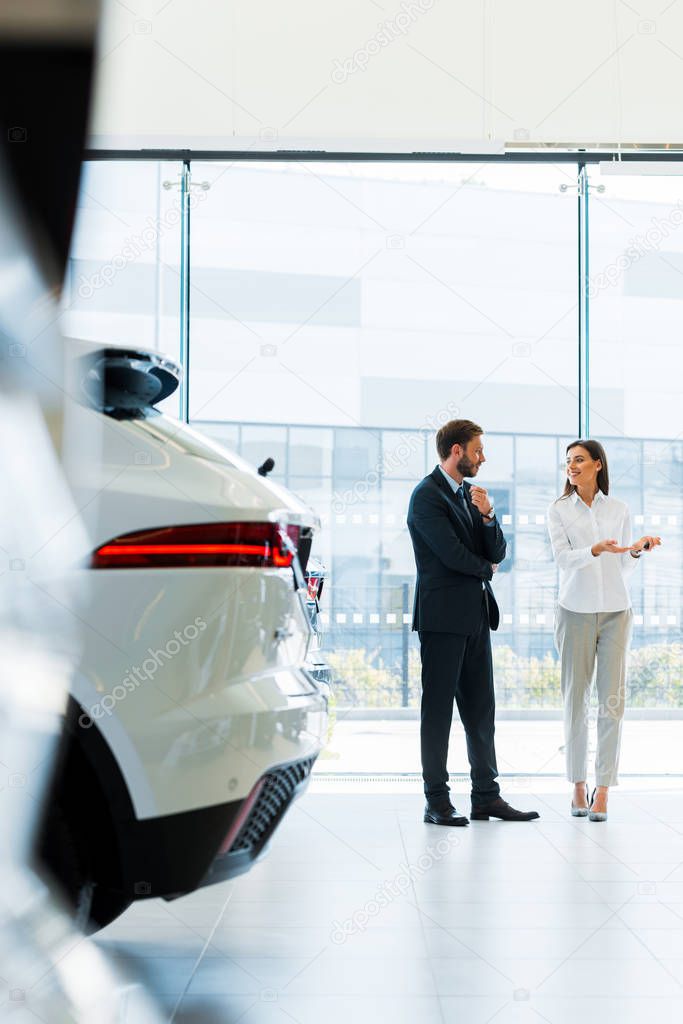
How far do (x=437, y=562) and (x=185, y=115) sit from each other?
293cm

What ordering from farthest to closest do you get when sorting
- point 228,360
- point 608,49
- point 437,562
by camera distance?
point 228,360
point 608,49
point 437,562

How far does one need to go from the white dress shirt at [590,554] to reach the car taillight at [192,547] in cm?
281

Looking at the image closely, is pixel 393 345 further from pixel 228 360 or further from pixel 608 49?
pixel 608 49

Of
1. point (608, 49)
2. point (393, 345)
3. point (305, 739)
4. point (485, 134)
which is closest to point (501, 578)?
point (393, 345)

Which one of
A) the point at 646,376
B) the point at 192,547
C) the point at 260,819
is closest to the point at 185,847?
the point at 260,819

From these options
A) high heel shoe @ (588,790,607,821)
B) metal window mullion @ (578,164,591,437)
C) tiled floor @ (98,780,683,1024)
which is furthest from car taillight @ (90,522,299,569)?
metal window mullion @ (578,164,591,437)

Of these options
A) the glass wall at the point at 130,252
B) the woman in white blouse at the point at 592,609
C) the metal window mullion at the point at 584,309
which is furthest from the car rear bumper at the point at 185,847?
the metal window mullion at the point at 584,309

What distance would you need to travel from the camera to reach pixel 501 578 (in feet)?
19.5

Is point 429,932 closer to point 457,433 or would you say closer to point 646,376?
point 457,433

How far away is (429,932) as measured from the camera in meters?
2.80

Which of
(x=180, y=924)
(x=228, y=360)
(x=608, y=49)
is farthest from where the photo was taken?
(x=228, y=360)

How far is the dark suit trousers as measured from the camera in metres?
4.41

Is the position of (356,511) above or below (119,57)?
below

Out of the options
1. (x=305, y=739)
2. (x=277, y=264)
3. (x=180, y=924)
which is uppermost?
(x=277, y=264)
